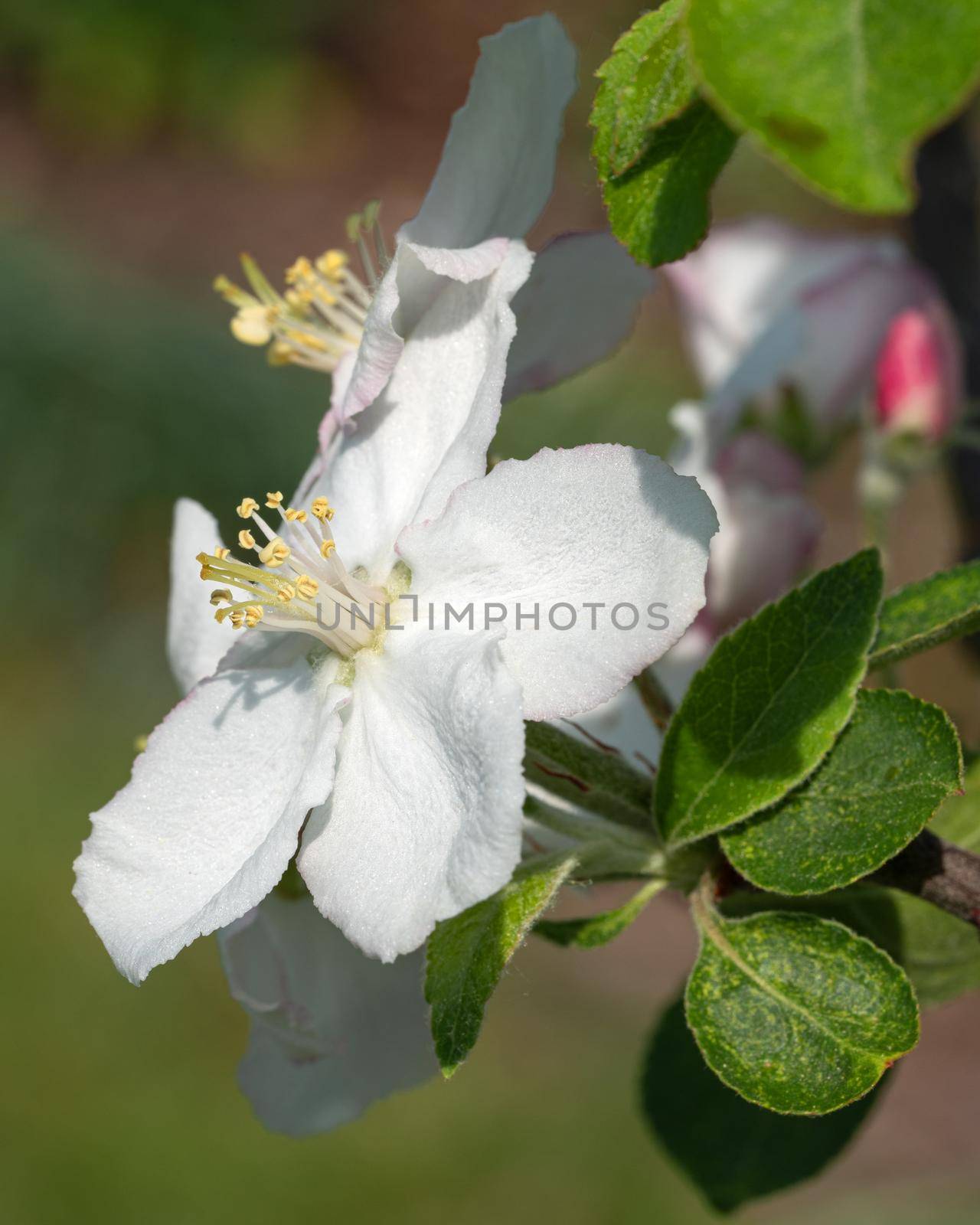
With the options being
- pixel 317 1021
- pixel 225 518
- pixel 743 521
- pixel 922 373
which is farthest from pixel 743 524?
pixel 225 518

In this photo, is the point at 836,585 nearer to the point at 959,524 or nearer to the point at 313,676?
the point at 313,676

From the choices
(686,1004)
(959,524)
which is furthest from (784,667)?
(959,524)

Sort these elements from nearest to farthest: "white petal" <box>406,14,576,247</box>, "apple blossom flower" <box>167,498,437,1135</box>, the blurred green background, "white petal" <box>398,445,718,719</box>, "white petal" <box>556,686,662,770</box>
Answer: "white petal" <box>398,445,718,719</box>, "white petal" <box>406,14,576,247</box>, "apple blossom flower" <box>167,498,437,1135</box>, "white petal" <box>556,686,662,770</box>, the blurred green background

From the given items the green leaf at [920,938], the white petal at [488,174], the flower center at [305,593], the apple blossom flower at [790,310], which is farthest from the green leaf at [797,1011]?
the apple blossom flower at [790,310]

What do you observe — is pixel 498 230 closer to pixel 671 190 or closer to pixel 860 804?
pixel 671 190

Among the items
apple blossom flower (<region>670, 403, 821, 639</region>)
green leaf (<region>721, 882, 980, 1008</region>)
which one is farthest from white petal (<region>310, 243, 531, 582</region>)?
apple blossom flower (<region>670, 403, 821, 639</region>)

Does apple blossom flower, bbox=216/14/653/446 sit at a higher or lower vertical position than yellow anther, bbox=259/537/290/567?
higher

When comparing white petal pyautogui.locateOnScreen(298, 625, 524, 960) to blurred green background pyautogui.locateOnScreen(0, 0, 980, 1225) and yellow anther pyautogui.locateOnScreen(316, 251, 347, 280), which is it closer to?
blurred green background pyautogui.locateOnScreen(0, 0, 980, 1225)
